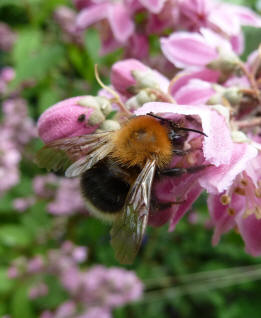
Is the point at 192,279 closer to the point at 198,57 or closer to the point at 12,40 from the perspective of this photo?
the point at 198,57

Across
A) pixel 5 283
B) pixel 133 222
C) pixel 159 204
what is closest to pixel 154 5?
pixel 159 204

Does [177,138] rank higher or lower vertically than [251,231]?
higher

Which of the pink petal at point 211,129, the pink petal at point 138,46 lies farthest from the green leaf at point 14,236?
the pink petal at point 211,129

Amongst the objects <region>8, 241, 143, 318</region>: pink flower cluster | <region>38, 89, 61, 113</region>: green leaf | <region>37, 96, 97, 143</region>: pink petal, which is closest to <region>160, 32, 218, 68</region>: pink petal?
<region>37, 96, 97, 143</region>: pink petal

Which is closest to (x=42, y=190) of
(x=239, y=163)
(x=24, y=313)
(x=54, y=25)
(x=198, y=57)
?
(x=24, y=313)

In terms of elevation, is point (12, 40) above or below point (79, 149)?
below

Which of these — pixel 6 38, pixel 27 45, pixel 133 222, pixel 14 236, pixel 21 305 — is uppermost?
pixel 133 222

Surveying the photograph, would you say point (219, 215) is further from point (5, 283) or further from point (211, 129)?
point (5, 283)
